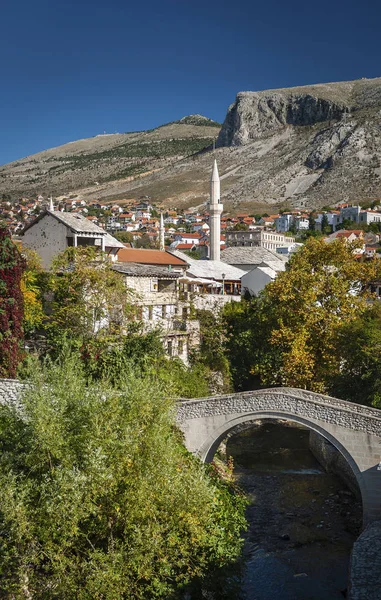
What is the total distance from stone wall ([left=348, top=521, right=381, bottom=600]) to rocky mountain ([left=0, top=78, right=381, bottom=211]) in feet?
336

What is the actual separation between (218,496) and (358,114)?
433 feet

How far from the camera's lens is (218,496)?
15.5 meters

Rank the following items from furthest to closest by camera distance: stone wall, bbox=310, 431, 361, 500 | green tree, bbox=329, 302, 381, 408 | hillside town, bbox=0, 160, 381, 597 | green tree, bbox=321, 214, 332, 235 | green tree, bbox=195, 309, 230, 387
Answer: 1. green tree, bbox=321, 214, 332, 235
2. green tree, bbox=195, 309, 230, 387
3. green tree, bbox=329, 302, 381, 408
4. hillside town, bbox=0, 160, 381, 597
5. stone wall, bbox=310, 431, 361, 500

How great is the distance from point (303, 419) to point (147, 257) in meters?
18.3

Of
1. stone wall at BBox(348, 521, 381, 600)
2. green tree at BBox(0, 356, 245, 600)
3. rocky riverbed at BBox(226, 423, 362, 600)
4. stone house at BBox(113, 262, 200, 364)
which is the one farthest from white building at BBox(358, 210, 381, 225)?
green tree at BBox(0, 356, 245, 600)

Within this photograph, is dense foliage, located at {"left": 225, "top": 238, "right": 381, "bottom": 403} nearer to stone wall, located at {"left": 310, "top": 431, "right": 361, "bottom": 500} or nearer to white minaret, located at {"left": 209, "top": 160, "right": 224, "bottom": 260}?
stone wall, located at {"left": 310, "top": 431, "right": 361, "bottom": 500}

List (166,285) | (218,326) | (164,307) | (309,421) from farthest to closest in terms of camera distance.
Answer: (218,326) < (166,285) < (164,307) < (309,421)

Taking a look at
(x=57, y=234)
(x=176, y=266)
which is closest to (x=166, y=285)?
(x=176, y=266)

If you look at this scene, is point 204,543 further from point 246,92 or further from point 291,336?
point 246,92

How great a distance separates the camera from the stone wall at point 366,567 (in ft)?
42.6

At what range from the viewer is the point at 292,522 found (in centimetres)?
1789

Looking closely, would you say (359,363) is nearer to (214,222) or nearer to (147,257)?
(147,257)

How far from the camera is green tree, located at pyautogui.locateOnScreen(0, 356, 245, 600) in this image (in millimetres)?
10016

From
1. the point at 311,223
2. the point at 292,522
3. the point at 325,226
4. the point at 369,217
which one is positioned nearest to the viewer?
the point at 292,522
